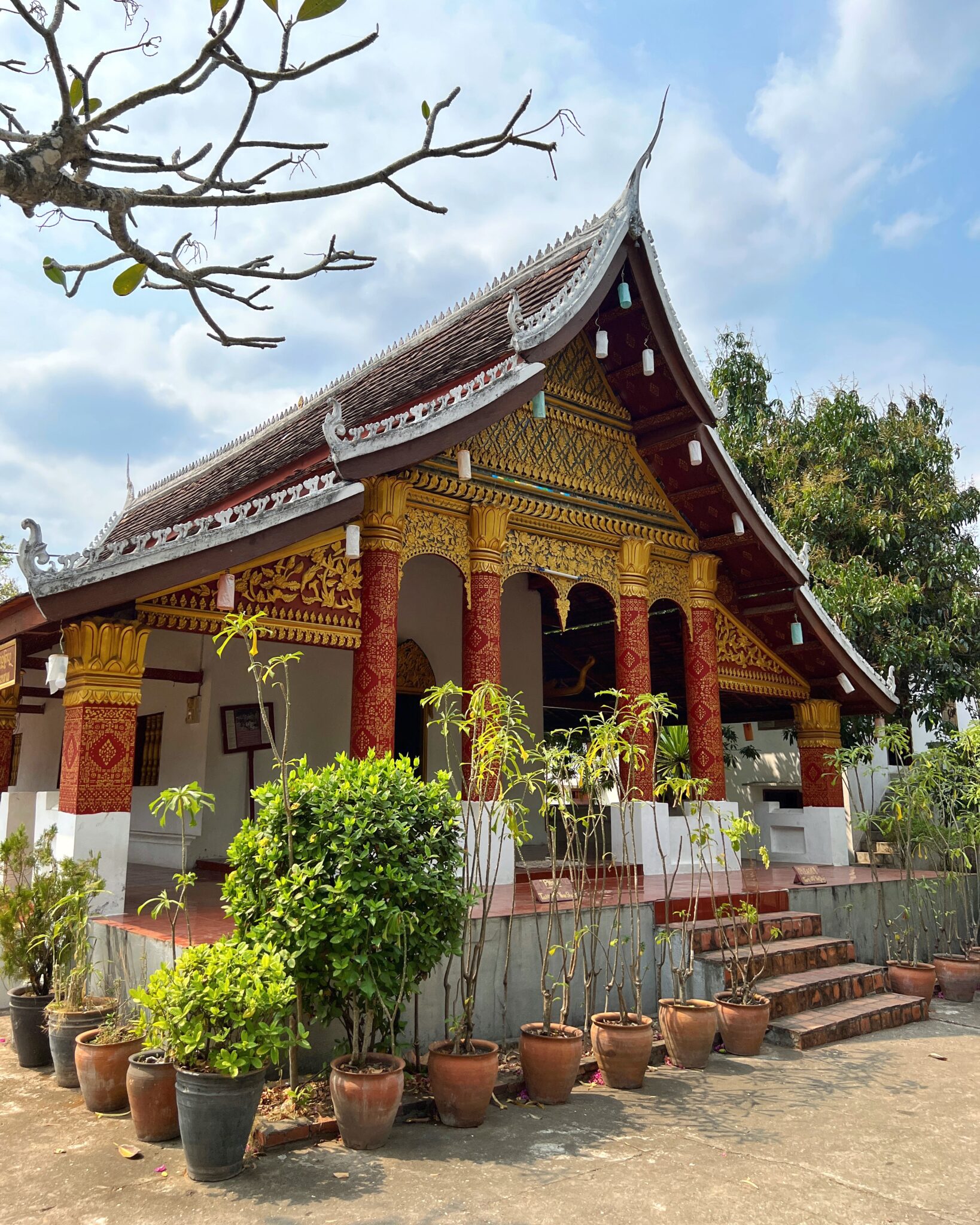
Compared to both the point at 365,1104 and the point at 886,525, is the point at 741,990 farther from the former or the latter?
the point at 886,525

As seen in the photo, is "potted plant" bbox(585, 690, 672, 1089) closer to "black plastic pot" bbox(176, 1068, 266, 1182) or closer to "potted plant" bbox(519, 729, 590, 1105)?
"potted plant" bbox(519, 729, 590, 1105)

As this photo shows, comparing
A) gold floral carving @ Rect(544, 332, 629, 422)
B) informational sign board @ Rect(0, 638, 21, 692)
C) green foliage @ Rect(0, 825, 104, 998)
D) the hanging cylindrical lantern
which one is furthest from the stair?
informational sign board @ Rect(0, 638, 21, 692)

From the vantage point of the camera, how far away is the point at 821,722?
33.1 feet

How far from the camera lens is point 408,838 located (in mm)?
4074

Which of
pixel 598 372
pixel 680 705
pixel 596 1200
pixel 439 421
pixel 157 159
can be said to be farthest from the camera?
pixel 680 705

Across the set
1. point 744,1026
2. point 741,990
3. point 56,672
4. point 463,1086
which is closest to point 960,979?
point 741,990

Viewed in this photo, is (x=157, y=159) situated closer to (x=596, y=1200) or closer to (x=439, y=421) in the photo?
(x=596, y=1200)

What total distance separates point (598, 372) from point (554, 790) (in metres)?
4.62

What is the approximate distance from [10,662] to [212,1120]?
11.7 feet

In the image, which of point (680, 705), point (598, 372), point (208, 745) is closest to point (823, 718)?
point (680, 705)

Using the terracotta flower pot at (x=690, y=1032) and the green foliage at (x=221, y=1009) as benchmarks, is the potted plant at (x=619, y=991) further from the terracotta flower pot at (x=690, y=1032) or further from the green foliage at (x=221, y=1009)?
the green foliage at (x=221, y=1009)

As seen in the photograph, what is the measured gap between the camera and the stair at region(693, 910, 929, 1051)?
5.55 meters

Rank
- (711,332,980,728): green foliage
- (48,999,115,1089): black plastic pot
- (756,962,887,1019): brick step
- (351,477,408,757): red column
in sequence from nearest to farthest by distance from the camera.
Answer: (48,999,115,1089): black plastic pot < (756,962,887,1019): brick step < (351,477,408,757): red column < (711,332,980,728): green foliage

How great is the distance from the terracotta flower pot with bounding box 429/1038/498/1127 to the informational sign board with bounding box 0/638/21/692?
3.64 metres
